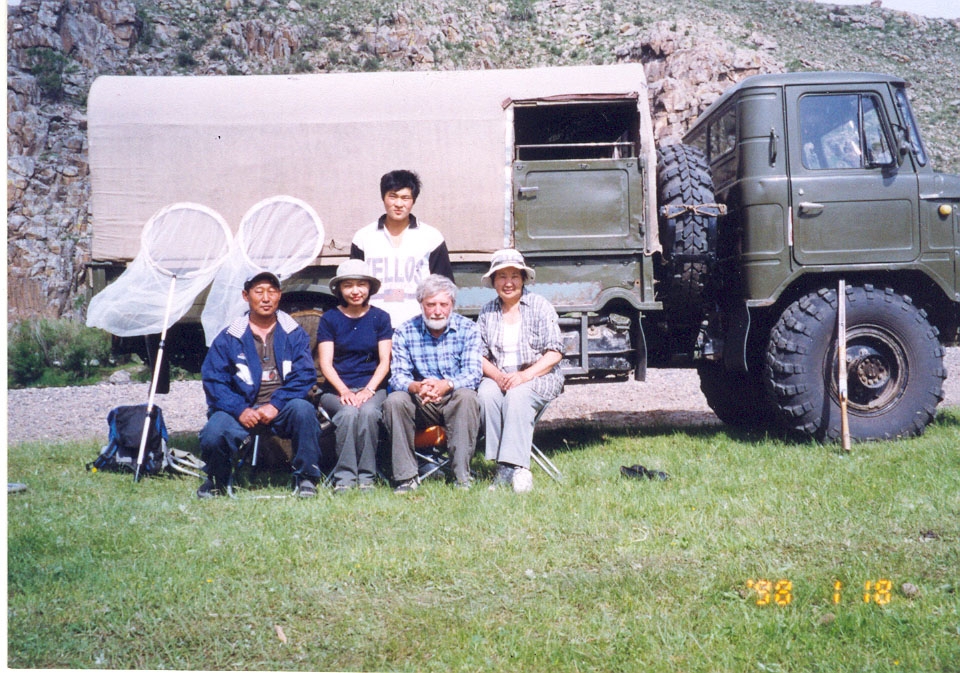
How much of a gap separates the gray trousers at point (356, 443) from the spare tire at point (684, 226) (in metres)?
2.17

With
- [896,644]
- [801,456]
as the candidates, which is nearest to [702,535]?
[896,644]

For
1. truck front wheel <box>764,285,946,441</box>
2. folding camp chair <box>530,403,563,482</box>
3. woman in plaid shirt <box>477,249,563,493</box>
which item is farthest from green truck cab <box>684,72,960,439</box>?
folding camp chair <box>530,403,563,482</box>

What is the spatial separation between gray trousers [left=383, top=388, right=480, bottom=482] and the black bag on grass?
166 centimetres

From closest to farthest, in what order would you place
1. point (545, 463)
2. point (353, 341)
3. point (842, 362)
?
point (353, 341)
point (545, 463)
point (842, 362)

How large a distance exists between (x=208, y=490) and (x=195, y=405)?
11.9 ft

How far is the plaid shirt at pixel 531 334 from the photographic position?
4.66 metres

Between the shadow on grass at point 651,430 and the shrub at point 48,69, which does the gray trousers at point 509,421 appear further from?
the shrub at point 48,69

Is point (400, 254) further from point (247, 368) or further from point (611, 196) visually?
point (611, 196)

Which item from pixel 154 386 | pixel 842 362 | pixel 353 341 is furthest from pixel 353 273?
pixel 842 362

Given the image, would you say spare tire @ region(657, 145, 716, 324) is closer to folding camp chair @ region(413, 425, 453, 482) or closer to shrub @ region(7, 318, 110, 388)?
folding camp chair @ region(413, 425, 453, 482)

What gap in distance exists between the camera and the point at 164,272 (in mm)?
5215

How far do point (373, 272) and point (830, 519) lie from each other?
2.87 m

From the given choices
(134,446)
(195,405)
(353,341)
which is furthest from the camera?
(195,405)

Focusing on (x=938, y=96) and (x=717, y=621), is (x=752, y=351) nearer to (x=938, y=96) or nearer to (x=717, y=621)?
(x=938, y=96)
